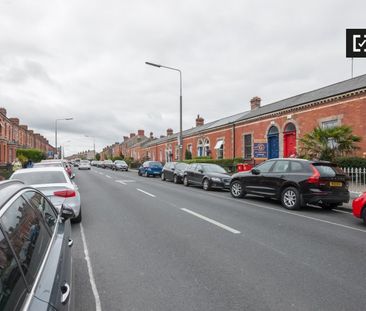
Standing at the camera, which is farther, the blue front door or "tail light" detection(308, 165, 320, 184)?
the blue front door

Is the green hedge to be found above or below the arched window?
below

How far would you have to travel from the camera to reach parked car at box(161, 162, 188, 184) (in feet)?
67.7

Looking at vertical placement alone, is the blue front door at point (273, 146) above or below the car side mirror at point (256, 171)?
above

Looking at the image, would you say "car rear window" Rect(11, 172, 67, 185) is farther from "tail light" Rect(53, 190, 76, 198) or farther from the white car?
"tail light" Rect(53, 190, 76, 198)

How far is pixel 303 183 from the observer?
978 cm

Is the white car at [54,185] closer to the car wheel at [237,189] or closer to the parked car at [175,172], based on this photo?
the car wheel at [237,189]

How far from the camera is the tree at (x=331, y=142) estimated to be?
15719 millimetres

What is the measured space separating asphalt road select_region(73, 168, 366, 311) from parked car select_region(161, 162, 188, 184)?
12087mm

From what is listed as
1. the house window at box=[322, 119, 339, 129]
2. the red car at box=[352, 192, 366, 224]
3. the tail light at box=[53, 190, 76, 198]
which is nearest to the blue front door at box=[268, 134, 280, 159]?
the house window at box=[322, 119, 339, 129]

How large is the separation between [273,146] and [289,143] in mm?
1991

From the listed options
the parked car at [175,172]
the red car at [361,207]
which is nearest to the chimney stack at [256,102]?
the parked car at [175,172]

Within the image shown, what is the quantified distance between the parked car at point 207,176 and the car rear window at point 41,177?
9295 mm

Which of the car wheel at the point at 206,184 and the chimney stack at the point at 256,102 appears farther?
the chimney stack at the point at 256,102

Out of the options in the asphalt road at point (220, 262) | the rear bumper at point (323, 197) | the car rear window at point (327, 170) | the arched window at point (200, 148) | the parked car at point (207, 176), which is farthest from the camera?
the arched window at point (200, 148)
